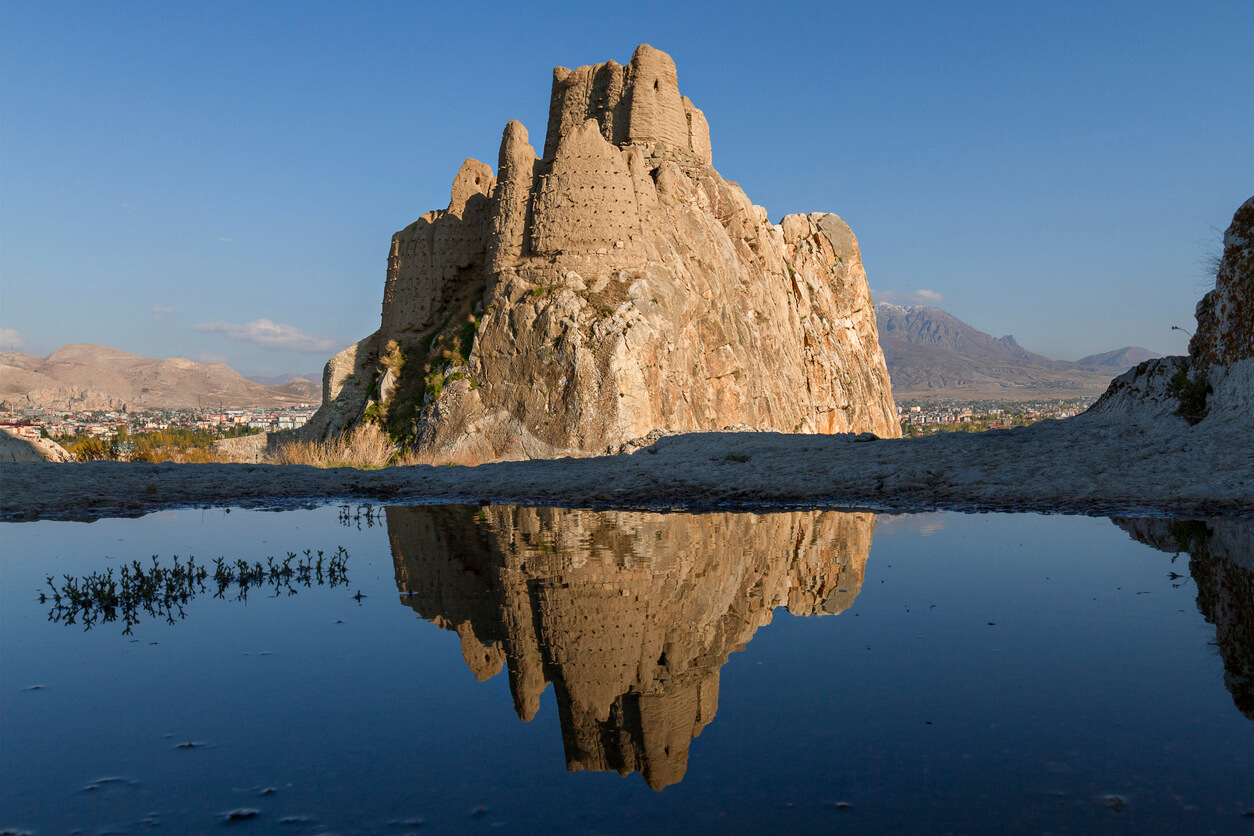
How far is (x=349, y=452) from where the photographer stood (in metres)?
25.0

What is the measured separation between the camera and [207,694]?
177 inches

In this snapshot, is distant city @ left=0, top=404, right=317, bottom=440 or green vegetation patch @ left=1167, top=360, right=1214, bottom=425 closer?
green vegetation patch @ left=1167, top=360, right=1214, bottom=425

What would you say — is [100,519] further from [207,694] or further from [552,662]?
[552,662]

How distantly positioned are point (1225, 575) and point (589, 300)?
19.1m

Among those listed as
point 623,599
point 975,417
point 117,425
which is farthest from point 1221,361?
point 975,417

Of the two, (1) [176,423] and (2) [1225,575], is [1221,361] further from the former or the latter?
(1) [176,423]

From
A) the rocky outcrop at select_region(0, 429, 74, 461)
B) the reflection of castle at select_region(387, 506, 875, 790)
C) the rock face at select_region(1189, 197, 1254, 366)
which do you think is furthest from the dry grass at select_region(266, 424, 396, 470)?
the rock face at select_region(1189, 197, 1254, 366)

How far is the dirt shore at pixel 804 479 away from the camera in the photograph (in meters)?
11.2

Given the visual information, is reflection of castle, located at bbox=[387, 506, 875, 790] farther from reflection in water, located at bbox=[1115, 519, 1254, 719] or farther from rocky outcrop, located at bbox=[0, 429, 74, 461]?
rocky outcrop, located at bbox=[0, 429, 74, 461]

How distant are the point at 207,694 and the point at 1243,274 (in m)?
14.9

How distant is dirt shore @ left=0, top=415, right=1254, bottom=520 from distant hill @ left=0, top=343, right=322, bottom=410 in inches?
4407

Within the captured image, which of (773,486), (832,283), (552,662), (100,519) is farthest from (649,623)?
(832,283)

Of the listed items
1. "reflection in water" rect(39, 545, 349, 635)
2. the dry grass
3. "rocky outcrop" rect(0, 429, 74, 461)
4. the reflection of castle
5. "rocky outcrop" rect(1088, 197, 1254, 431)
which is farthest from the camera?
the dry grass

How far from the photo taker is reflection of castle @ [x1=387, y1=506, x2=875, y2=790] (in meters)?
4.18
